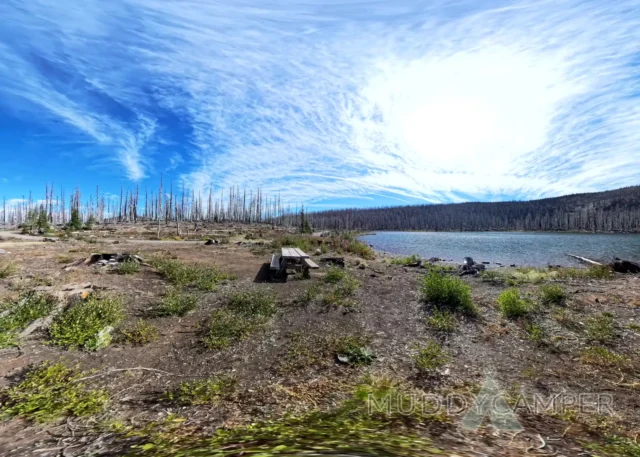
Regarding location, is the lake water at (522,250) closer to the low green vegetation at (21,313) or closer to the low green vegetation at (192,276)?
the low green vegetation at (192,276)

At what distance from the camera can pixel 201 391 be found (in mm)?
3902

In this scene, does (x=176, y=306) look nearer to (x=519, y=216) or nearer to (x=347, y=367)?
(x=347, y=367)

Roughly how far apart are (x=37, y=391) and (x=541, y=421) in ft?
19.1

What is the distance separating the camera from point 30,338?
542 cm

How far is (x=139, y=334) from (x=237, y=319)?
71.3 inches

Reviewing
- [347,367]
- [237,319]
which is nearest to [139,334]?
[237,319]

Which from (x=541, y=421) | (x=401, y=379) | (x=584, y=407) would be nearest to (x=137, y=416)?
(x=401, y=379)

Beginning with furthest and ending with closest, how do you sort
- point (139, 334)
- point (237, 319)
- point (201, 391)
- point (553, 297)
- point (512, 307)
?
point (553, 297) < point (512, 307) < point (237, 319) < point (139, 334) < point (201, 391)

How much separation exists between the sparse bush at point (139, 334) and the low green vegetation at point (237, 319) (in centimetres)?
97

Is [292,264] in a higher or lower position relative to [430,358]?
higher

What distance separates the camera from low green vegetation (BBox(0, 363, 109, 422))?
3.33 metres

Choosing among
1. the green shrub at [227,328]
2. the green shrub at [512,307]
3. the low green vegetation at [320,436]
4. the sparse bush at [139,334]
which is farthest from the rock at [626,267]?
the sparse bush at [139,334]

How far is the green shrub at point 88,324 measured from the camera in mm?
5320

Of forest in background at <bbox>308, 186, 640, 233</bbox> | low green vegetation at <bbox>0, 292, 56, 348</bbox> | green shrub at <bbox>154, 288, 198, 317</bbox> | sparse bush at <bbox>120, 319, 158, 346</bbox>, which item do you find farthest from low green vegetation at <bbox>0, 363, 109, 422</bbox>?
forest in background at <bbox>308, 186, 640, 233</bbox>
